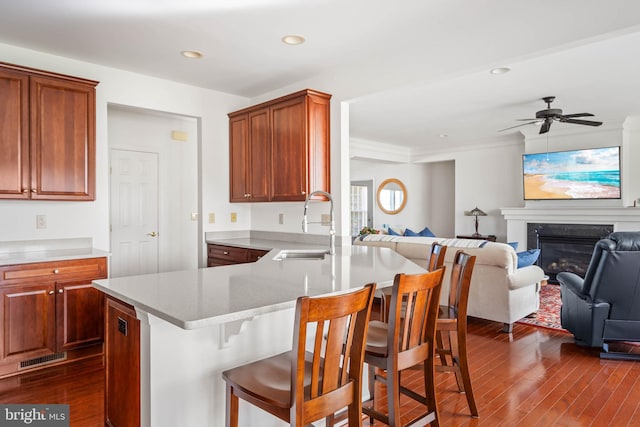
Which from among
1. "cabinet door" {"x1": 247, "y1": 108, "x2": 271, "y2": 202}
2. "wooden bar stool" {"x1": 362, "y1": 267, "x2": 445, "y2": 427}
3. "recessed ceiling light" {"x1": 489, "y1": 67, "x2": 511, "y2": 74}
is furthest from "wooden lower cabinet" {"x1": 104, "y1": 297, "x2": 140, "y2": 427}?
"recessed ceiling light" {"x1": 489, "y1": 67, "x2": 511, "y2": 74}

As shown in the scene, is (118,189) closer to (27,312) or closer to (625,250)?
(27,312)

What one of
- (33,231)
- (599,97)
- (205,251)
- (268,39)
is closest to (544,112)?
(599,97)

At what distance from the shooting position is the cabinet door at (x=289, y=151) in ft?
13.2

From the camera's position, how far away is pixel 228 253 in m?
4.40

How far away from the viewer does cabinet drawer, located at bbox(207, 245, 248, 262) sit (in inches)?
165

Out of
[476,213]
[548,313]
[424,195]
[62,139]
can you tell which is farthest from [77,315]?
[424,195]

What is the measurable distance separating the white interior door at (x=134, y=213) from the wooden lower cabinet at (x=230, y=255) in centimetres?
81

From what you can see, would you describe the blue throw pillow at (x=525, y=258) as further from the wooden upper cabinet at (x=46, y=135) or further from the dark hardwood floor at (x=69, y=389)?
the wooden upper cabinet at (x=46, y=135)

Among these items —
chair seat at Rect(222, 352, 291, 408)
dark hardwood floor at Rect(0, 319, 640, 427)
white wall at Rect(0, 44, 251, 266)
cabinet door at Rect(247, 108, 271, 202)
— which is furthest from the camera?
cabinet door at Rect(247, 108, 271, 202)

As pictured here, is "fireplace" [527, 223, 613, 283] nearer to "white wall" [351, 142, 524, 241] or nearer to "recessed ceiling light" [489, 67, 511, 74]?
"white wall" [351, 142, 524, 241]

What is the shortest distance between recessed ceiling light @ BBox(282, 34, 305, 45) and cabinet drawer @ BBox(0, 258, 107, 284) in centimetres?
237

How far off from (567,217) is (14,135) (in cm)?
763

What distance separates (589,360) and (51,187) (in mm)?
4665

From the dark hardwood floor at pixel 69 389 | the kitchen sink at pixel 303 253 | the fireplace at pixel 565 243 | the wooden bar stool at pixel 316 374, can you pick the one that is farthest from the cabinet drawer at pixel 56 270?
the fireplace at pixel 565 243
